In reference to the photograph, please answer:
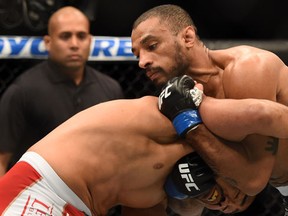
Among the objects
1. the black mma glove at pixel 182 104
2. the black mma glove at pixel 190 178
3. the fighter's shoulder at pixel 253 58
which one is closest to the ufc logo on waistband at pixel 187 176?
the black mma glove at pixel 190 178

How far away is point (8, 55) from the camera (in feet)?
8.87

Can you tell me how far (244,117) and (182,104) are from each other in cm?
16

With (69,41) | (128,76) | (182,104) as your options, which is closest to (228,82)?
(182,104)

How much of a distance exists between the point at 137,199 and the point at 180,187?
12 cm

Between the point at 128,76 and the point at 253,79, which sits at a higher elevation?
the point at 253,79

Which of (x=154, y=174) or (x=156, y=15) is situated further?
(x=156, y=15)

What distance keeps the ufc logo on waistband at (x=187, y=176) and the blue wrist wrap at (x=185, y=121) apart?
10 centimetres

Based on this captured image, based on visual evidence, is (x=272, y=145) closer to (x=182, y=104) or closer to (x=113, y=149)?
(x=182, y=104)

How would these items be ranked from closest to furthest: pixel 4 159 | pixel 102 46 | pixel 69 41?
1. pixel 4 159
2. pixel 69 41
3. pixel 102 46

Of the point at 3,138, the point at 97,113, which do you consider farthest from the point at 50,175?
the point at 3,138

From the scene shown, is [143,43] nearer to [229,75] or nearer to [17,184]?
[229,75]

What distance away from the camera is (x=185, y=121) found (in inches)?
63.2

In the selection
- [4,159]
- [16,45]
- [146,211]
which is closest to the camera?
[146,211]

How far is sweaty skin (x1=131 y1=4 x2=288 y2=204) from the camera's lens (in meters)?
1.65
